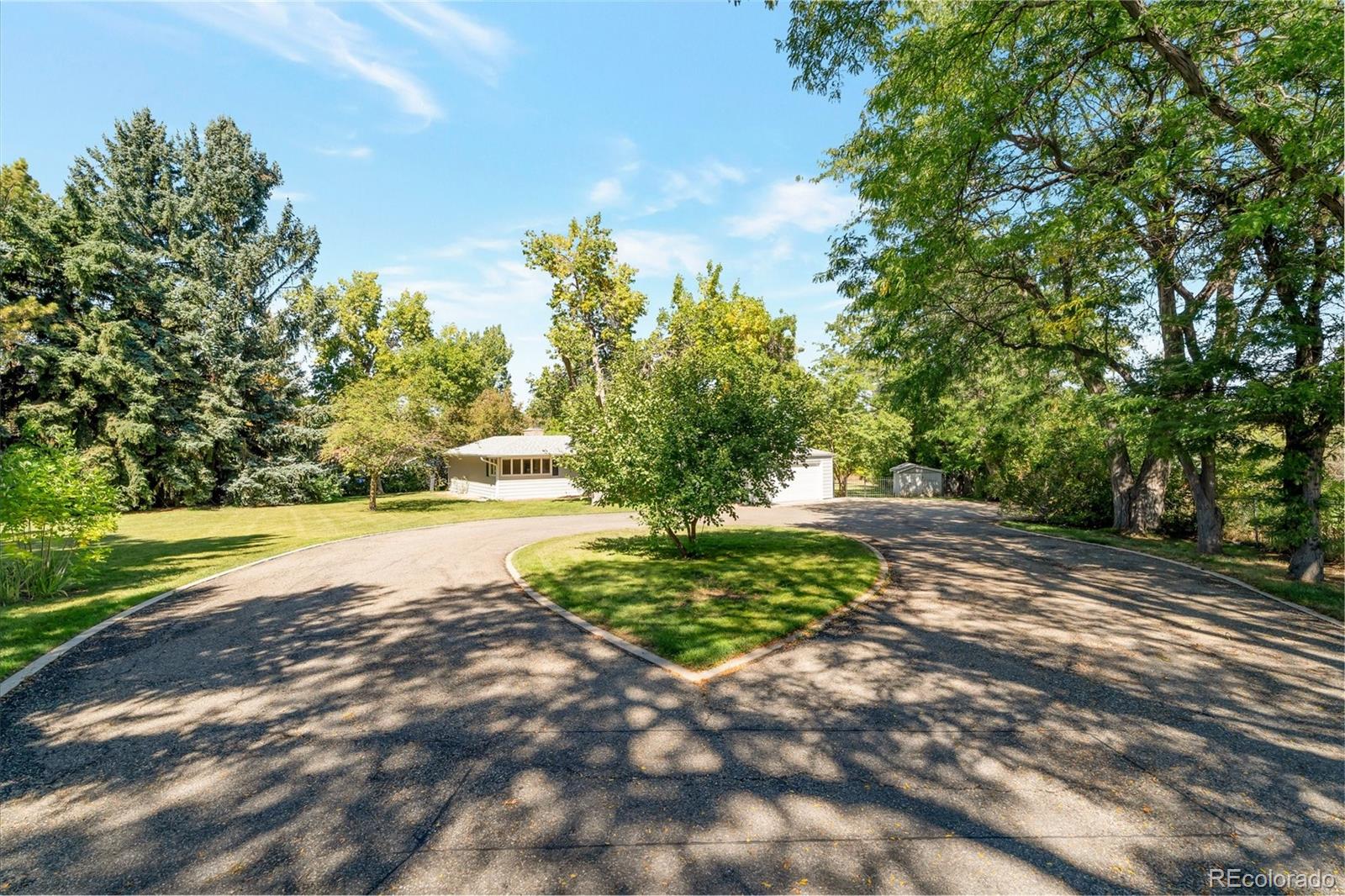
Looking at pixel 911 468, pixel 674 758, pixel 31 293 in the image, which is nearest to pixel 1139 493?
pixel 674 758

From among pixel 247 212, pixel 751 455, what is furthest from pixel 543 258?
pixel 751 455

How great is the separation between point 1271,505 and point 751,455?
9.70 meters

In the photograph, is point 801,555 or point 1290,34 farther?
point 801,555

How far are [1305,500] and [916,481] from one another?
25.6 m

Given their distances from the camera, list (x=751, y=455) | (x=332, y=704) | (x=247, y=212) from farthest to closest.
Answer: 1. (x=247, y=212)
2. (x=751, y=455)
3. (x=332, y=704)

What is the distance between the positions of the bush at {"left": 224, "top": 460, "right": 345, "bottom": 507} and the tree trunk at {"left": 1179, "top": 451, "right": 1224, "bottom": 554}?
118ft

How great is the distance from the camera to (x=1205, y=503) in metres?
12.8

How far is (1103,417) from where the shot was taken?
14758 millimetres

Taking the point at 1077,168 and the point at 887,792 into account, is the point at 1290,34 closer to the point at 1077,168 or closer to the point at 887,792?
the point at 1077,168

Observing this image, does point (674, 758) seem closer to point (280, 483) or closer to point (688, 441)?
point (688, 441)

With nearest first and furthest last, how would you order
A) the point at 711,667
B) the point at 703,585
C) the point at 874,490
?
the point at 711,667, the point at 703,585, the point at 874,490

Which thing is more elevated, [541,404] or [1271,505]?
[541,404]

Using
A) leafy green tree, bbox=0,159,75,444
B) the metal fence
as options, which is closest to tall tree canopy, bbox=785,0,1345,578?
the metal fence

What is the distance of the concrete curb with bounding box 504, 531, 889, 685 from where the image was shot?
5.93 meters
